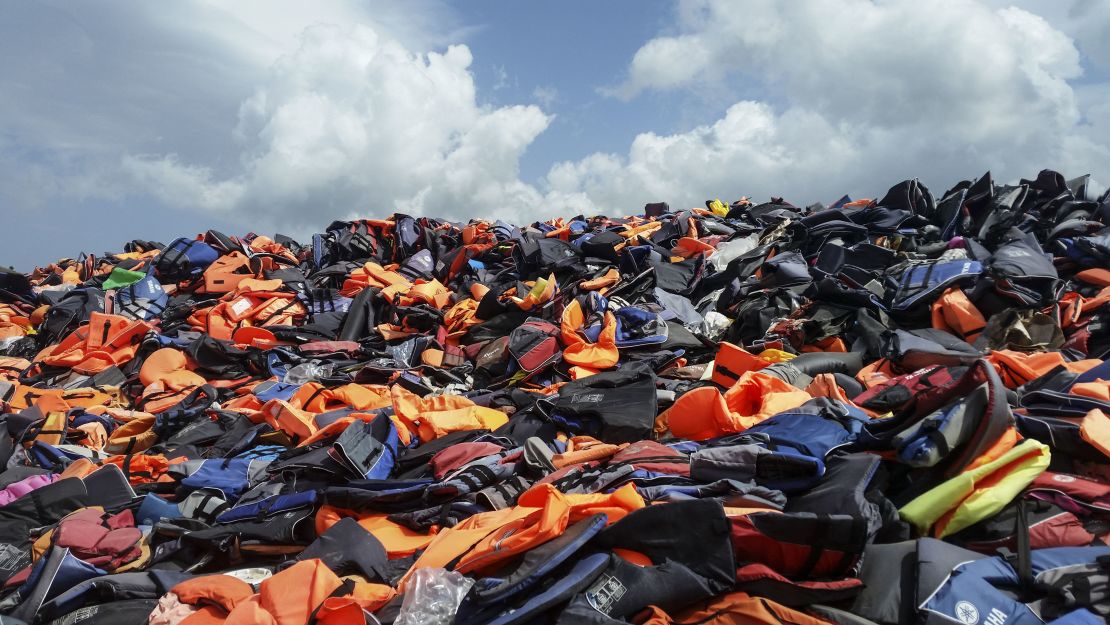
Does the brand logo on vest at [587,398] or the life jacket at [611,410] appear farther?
the brand logo on vest at [587,398]

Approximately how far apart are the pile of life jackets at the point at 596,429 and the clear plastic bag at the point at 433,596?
1 centimetres

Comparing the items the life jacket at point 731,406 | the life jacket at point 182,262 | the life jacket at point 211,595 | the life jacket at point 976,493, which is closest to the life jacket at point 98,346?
the life jacket at point 182,262

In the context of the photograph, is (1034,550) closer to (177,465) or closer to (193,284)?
(177,465)

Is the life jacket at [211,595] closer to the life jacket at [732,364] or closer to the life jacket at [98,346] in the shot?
the life jacket at [732,364]

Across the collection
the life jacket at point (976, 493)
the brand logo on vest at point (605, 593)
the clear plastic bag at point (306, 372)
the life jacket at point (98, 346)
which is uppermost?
the life jacket at point (98, 346)

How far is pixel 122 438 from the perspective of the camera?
20.5 feet

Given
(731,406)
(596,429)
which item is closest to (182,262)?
(596,429)

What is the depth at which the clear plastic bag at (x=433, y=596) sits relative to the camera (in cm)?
290

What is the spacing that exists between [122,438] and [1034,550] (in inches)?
285

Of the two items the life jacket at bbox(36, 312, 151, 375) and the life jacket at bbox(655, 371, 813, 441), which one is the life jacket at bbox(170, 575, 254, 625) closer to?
the life jacket at bbox(655, 371, 813, 441)

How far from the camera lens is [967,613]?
2289mm

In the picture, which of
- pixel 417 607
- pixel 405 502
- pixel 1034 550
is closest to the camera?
pixel 1034 550

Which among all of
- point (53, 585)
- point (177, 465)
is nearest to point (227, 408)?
point (177, 465)

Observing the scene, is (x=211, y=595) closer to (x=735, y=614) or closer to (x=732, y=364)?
(x=735, y=614)
